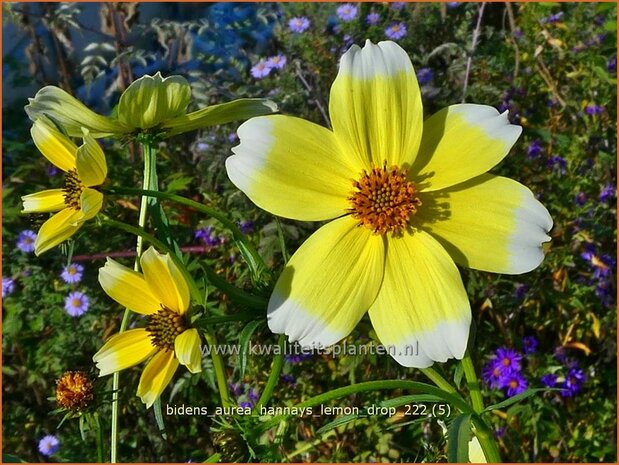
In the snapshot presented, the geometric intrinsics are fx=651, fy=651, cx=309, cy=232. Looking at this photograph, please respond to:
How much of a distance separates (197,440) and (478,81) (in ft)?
4.08

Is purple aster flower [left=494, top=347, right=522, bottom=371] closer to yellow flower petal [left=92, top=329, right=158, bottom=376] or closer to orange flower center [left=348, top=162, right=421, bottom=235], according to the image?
orange flower center [left=348, top=162, right=421, bottom=235]

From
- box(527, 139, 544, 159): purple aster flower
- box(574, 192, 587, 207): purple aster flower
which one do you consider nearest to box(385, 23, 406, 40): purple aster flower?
box(527, 139, 544, 159): purple aster flower

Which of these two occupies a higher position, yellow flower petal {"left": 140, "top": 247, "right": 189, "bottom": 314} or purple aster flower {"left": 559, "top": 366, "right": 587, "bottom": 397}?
yellow flower petal {"left": 140, "top": 247, "right": 189, "bottom": 314}

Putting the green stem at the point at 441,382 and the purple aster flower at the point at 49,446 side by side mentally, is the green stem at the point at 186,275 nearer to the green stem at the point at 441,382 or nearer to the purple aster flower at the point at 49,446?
the green stem at the point at 441,382

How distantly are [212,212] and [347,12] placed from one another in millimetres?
1478

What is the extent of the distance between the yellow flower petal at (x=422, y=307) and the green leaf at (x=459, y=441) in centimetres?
6

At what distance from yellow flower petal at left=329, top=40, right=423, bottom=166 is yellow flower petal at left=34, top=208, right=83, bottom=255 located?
283mm

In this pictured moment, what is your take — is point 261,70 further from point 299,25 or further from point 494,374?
point 494,374

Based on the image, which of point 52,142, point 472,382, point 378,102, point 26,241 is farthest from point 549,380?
point 26,241

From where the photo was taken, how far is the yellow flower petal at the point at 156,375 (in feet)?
2.21

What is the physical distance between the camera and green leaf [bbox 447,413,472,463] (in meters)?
0.57

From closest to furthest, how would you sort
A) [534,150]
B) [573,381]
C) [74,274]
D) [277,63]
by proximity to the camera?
[573,381], [74,274], [534,150], [277,63]

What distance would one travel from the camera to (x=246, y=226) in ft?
4.98

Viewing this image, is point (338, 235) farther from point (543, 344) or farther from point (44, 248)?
point (543, 344)
